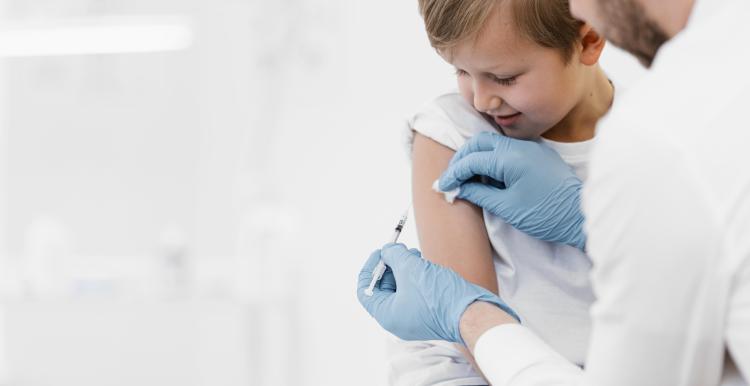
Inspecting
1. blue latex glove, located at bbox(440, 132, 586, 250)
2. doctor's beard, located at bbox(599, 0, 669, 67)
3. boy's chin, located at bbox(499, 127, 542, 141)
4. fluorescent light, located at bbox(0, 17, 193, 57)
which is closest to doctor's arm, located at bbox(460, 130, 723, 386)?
doctor's beard, located at bbox(599, 0, 669, 67)

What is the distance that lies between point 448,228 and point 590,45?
0.35m

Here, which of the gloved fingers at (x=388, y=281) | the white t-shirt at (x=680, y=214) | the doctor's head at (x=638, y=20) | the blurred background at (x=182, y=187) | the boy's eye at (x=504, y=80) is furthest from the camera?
the blurred background at (x=182, y=187)

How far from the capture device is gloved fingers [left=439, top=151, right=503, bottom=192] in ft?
3.97

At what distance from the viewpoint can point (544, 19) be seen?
1172 millimetres

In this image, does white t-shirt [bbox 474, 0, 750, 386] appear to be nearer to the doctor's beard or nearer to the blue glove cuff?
the doctor's beard

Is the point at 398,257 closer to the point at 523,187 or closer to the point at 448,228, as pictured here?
the point at 448,228

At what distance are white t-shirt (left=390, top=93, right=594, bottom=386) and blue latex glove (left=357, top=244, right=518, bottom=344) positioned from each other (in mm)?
111

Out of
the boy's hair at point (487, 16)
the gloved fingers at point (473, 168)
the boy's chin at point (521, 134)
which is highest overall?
the boy's hair at point (487, 16)

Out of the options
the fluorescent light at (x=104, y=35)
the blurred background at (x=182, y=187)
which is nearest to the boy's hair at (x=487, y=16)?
the blurred background at (x=182, y=187)

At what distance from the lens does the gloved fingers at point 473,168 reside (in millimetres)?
1209

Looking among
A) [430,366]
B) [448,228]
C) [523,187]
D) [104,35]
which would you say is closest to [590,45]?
[523,187]

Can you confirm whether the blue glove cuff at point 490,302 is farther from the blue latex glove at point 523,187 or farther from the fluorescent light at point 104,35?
the fluorescent light at point 104,35

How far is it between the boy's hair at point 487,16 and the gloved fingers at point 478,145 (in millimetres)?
148

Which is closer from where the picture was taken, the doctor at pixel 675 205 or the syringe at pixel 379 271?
the doctor at pixel 675 205
